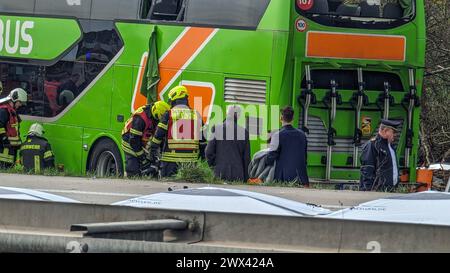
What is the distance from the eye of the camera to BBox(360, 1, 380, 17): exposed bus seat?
16.3 meters

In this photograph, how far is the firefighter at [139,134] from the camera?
15586 mm

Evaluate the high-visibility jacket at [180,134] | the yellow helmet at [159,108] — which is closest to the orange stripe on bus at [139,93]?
the yellow helmet at [159,108]

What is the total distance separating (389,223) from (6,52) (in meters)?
13.8

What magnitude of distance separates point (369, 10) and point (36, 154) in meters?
5.22

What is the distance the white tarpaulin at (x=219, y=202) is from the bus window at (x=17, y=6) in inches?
461

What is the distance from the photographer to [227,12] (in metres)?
15.9

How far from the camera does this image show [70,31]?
17.7 m

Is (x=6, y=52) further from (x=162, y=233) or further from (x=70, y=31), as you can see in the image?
(x=162, y=233)

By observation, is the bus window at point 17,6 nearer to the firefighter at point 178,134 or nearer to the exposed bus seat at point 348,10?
the firefighter at point 178,134

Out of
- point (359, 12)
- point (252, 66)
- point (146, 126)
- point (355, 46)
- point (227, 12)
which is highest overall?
point (359, 12)

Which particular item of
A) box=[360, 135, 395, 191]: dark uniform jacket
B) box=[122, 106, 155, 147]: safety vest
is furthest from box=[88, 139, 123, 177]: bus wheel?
box=[360, 135, 395, 191]: dark uniform jacket

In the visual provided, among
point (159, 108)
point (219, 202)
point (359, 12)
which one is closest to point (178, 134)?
point (159, 108)

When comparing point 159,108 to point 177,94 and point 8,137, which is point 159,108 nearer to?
point 177,94
